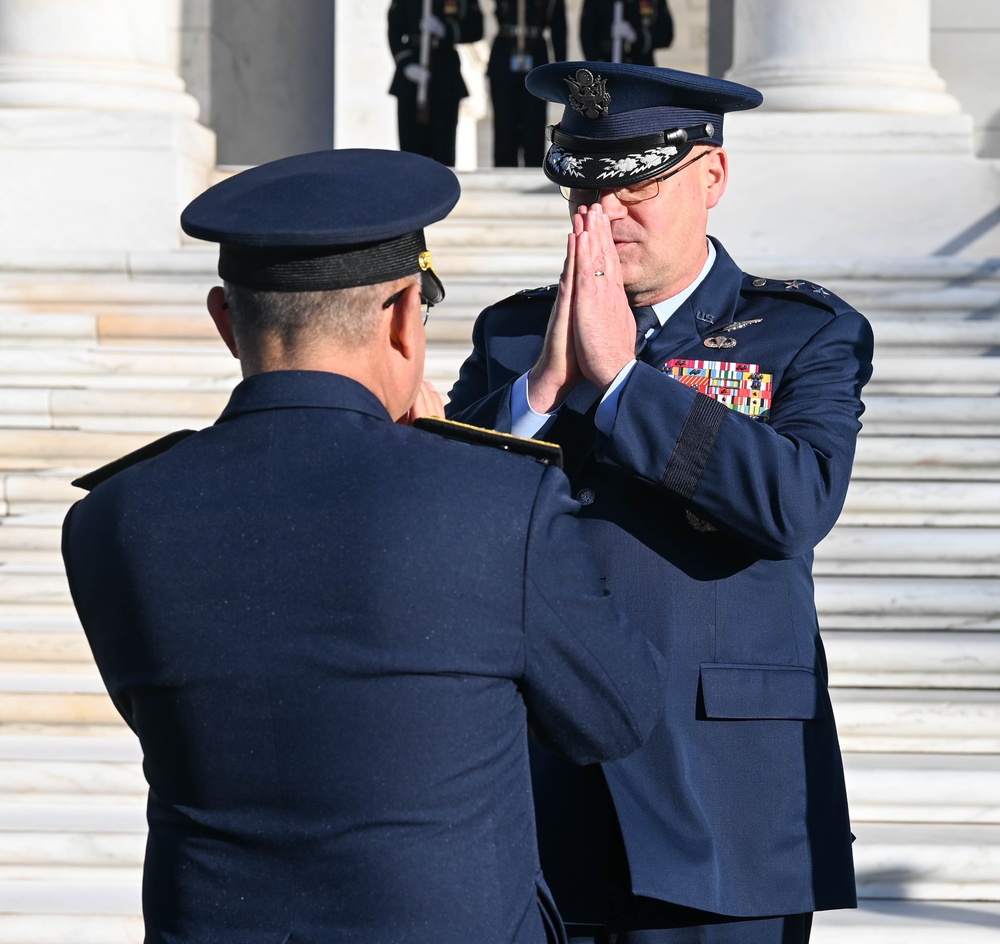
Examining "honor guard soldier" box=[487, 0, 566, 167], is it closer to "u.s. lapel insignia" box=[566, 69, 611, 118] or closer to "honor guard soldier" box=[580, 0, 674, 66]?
"honor guard soldier" box=[580, 0, 674, 66]

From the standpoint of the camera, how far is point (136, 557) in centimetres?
155

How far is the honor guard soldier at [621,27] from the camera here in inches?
415

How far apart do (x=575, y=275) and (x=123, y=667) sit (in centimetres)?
91

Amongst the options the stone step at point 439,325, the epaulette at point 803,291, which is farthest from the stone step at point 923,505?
the epaulette at point 803,291

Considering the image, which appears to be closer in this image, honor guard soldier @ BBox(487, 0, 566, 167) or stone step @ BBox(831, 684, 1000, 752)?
stone step @ BBox(831, 684, 1000, 752)

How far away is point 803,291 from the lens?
238cm

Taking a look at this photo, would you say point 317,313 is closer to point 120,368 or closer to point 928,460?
point 928,460

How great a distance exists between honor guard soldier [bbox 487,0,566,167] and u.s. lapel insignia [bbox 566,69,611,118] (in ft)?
26.8

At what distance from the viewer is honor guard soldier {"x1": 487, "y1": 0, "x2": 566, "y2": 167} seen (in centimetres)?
1041

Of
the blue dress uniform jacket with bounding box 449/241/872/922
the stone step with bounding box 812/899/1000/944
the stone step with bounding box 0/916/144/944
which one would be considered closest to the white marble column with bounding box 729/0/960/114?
the stone step with bounding box 812/899/1000/944

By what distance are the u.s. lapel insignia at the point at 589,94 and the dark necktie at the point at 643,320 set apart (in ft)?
1.01

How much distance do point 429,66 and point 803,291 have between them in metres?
8.23

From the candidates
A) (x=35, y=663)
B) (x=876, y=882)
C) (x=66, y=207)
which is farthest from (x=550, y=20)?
(x=876, y=882)

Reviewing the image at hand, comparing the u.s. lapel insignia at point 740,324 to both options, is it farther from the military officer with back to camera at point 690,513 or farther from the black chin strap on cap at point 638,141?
the black chin strap on cap at point 638,141
